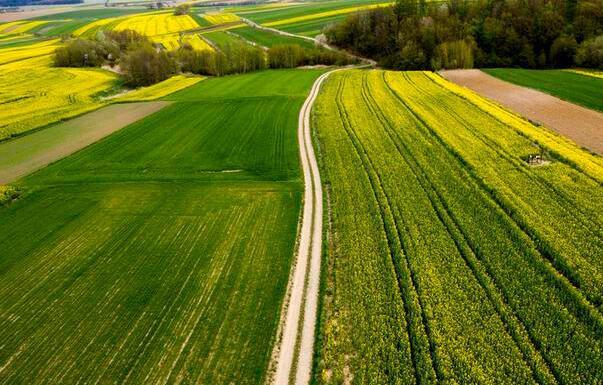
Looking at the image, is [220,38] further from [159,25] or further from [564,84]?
[564,84]

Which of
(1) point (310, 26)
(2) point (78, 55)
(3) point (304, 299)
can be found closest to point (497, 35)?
(1) point (310, 26)

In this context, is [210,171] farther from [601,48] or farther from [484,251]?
[601,48]

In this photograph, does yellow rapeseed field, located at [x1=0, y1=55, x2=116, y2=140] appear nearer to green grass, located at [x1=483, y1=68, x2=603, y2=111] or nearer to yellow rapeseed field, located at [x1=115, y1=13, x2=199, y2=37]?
yellow rapeseed field, located at [x1=115, y1=13, x2=199, y2=37]

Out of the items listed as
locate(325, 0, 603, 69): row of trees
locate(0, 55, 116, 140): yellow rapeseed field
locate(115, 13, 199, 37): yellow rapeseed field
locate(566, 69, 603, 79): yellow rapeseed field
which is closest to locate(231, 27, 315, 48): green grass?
locate(115, 13, 199, 37): yellow rapeseed field

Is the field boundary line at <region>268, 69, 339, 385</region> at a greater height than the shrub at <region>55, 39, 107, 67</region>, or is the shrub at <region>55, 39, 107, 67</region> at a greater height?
the shrub at <region>55, 39, 107, 67</region>

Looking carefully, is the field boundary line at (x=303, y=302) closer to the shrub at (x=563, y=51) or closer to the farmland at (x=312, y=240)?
the farmland at (x=312, y=240)
